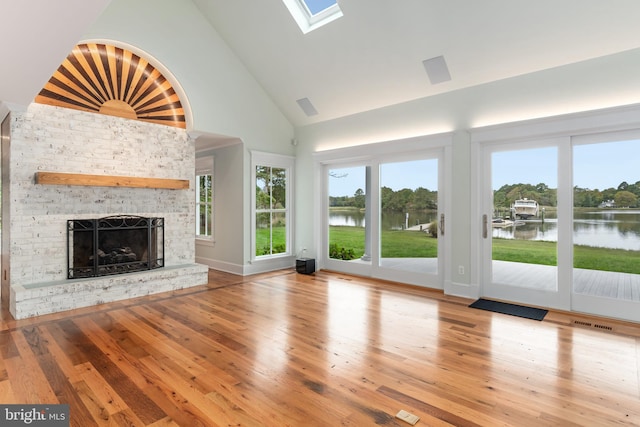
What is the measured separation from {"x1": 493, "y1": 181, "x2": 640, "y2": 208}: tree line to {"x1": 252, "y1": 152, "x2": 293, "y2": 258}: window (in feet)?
12.6

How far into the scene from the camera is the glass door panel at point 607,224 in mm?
3768

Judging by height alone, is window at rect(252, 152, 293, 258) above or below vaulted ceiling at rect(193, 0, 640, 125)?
below

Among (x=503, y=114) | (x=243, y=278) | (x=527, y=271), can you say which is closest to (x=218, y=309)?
(x=243, y=278)

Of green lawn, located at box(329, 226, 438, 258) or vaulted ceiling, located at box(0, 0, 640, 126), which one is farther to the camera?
green lawn, located at box(329, 226, 438, 258)

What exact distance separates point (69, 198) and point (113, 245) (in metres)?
0.84

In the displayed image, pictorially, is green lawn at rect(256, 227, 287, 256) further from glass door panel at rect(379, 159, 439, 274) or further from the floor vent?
the floor vent

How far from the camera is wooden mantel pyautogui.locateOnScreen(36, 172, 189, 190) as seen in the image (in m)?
4.17

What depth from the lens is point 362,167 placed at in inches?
246

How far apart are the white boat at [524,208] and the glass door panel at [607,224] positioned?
424 mm

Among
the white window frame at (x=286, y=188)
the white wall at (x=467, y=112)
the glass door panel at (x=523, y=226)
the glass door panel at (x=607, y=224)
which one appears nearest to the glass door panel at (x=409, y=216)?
the white wall at (x=467, y=112)

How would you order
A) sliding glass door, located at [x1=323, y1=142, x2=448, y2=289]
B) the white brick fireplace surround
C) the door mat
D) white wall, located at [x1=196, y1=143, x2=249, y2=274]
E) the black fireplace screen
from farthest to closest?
white wall, located at [x1=196, y1=143, x2=249, y2=274] < sliding glass door, located at [x1=323, y1=142, x2=448, y2=289] < the black fireplace screen < the white brick fireplace surround < the door mat

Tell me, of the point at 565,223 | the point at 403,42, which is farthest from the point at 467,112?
the point at 565,223

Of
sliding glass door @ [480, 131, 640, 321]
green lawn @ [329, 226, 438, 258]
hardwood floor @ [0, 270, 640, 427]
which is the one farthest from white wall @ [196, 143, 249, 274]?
sliding glass door @ [480, 131, 640, 321]

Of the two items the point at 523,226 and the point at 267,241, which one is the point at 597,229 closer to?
the point at 523,226
